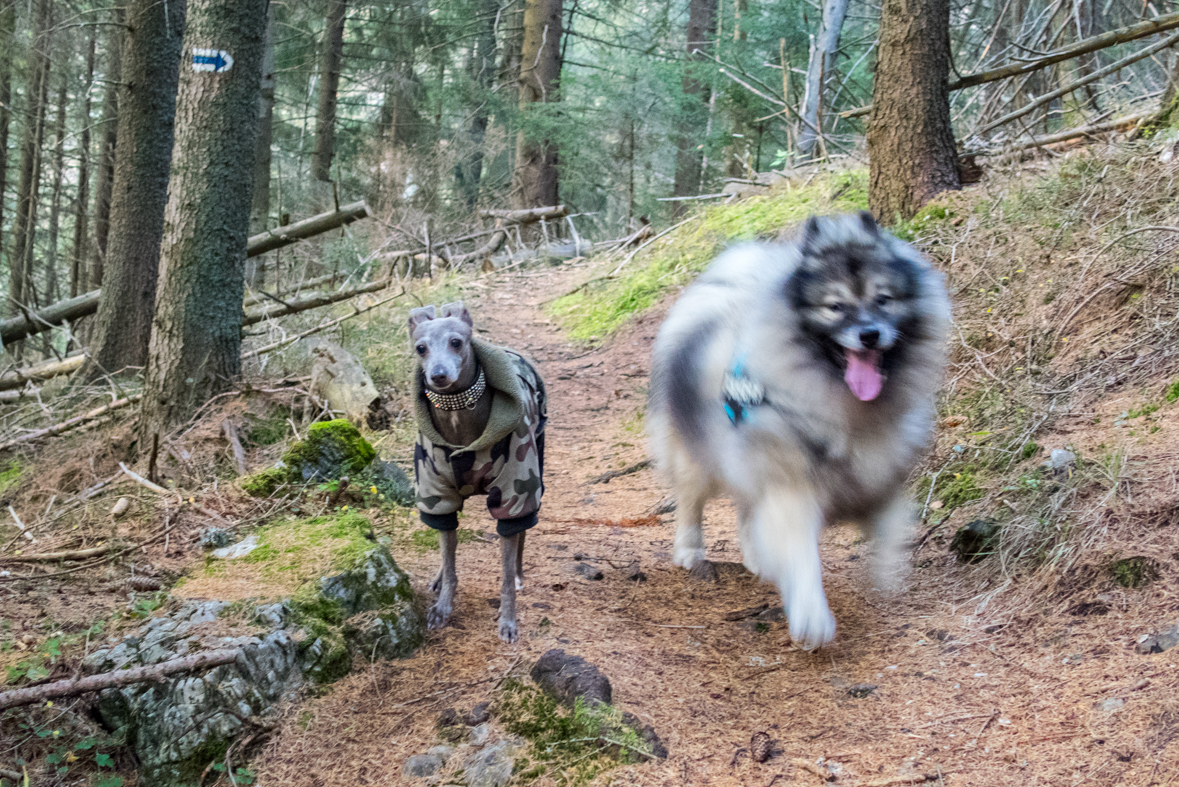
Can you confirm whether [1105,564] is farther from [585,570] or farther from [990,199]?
[990,199]

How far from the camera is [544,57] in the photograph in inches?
597

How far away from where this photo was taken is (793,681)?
2918mm

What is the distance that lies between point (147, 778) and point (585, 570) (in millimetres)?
2129

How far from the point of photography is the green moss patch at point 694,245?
27.6 feet

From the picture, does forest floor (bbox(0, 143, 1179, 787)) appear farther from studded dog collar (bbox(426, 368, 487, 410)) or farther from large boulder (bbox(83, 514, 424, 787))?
studded dog collar (bbox(426, 368, 487, 410))

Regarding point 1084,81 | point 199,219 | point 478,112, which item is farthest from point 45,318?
point 1084,81

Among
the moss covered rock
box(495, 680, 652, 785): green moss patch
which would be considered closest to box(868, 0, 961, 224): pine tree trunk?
the moss covered rock

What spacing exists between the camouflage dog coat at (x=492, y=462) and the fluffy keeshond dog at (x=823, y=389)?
0.85m

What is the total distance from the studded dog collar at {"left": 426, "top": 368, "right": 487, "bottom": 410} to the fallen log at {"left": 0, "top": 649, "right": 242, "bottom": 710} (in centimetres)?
120

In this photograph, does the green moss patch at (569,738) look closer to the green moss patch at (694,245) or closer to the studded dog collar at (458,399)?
the studded dog collar at (458,399)

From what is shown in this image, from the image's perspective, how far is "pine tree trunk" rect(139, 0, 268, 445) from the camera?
226 inches

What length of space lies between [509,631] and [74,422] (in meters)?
4.70

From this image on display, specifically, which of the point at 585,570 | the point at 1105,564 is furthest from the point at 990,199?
the point at 585,570

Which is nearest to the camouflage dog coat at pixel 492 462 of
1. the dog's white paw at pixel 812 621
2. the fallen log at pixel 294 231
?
the dog's white paw at pixel 812 621
